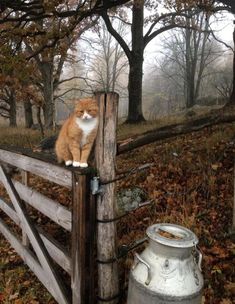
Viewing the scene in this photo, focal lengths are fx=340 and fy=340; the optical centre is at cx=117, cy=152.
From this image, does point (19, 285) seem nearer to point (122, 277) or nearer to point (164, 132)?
point (122, 277)

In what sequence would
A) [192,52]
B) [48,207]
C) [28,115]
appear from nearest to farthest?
[48,207], [28,115], [192,52]

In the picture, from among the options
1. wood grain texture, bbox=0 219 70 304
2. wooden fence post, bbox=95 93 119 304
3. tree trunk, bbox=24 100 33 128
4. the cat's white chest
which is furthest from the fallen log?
tree trunk, bbox=24 100 33 128

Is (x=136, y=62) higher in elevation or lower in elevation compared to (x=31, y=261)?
higher

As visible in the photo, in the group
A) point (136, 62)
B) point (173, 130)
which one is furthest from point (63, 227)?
point (136, 62)

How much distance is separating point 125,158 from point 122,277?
406 centimetres

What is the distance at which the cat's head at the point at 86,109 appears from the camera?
2814mm

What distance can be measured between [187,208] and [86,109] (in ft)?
8.22

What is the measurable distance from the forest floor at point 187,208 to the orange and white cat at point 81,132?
56.8 inches

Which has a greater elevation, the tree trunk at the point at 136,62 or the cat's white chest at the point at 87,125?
the tree trunk at the point at 136,62

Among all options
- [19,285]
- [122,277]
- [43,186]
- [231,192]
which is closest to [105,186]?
[122,277]

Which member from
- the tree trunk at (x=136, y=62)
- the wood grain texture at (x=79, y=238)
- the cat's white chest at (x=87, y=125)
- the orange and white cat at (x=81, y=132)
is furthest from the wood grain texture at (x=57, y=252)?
the tree trunk at (x=136, y=62)

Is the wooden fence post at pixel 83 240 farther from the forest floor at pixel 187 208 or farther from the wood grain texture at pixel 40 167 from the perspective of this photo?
the forest floor at pixel 187 208

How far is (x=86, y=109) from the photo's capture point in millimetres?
2820

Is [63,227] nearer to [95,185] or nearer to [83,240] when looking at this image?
[83,240]
